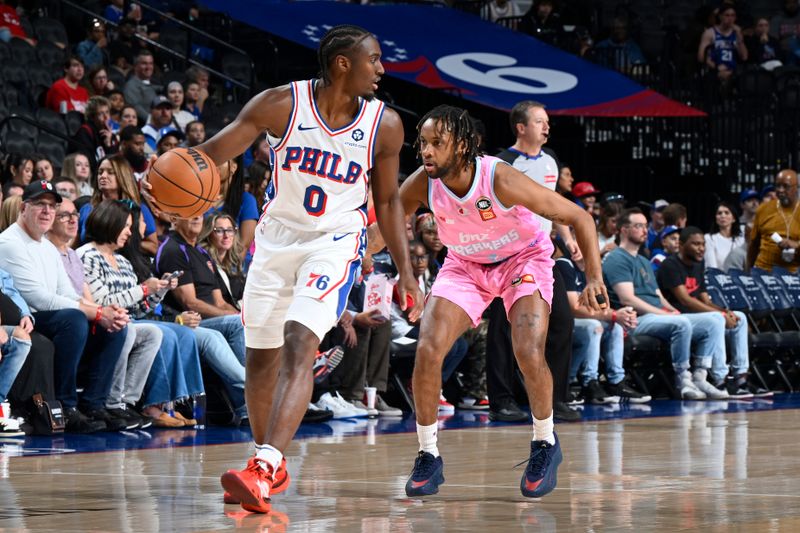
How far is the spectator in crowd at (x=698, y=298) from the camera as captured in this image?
12789 millimetres

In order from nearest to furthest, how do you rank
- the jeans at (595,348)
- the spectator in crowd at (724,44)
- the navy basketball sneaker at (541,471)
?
the navy basketball sneaker at (541,471), the jeans at (595,348), the spectator in crowd at (724,44)

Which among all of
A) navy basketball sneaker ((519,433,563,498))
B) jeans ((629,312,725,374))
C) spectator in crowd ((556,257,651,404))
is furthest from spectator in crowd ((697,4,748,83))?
navy basketball sneaker ((519,433,563,498))

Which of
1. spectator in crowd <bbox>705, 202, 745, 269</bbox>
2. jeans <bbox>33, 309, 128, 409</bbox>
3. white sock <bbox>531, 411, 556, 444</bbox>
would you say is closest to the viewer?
white sock <bbox>531, 411, 556, 444</bbox>

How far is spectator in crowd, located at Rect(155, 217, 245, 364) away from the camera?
377 inches

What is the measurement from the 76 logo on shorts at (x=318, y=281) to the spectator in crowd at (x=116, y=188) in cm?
486

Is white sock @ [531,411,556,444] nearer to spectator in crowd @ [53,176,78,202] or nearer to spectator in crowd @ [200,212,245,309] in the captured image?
spectator in crowd @ [200,212,245,309]

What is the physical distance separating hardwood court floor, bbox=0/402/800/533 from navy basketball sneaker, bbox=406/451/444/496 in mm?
94

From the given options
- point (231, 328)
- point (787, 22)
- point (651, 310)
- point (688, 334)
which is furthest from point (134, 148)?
point (787, 22)

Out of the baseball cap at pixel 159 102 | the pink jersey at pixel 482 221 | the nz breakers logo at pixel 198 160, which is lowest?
the pink jersey at pixel 482 221

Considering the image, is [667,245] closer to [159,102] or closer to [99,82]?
[159,102]

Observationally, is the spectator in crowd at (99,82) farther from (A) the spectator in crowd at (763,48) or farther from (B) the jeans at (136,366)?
(A) the spectator in crowd at (763,48)

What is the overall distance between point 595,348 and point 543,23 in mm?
9457

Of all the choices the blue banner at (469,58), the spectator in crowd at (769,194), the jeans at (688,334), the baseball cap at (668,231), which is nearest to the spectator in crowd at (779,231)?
the spectator in crowd at (769,194)

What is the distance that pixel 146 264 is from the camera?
978 centimetres
